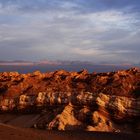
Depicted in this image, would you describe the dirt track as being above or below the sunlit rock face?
below

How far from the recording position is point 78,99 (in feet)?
80.0

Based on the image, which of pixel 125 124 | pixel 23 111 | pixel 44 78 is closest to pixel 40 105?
pixel 23 111

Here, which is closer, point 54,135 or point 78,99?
point 54,135

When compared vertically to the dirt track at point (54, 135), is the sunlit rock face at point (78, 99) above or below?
above

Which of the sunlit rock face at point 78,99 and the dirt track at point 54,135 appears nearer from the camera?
the dirt track at point 54,135

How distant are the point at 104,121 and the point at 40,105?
4412 millimetres

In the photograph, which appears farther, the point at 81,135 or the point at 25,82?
the point at 25,82

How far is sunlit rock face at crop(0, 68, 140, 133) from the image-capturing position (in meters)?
23.2

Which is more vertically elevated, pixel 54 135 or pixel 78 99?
pixel 78 99

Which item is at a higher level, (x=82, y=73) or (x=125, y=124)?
(x=82, y=73)

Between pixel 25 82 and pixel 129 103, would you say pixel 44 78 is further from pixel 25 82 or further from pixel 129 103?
pixel 129 103

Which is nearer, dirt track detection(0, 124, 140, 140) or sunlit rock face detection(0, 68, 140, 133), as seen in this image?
dirt track detection(0, 124, 140, 140)

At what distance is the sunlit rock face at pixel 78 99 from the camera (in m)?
23.2

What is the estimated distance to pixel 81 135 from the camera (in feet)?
64.8
